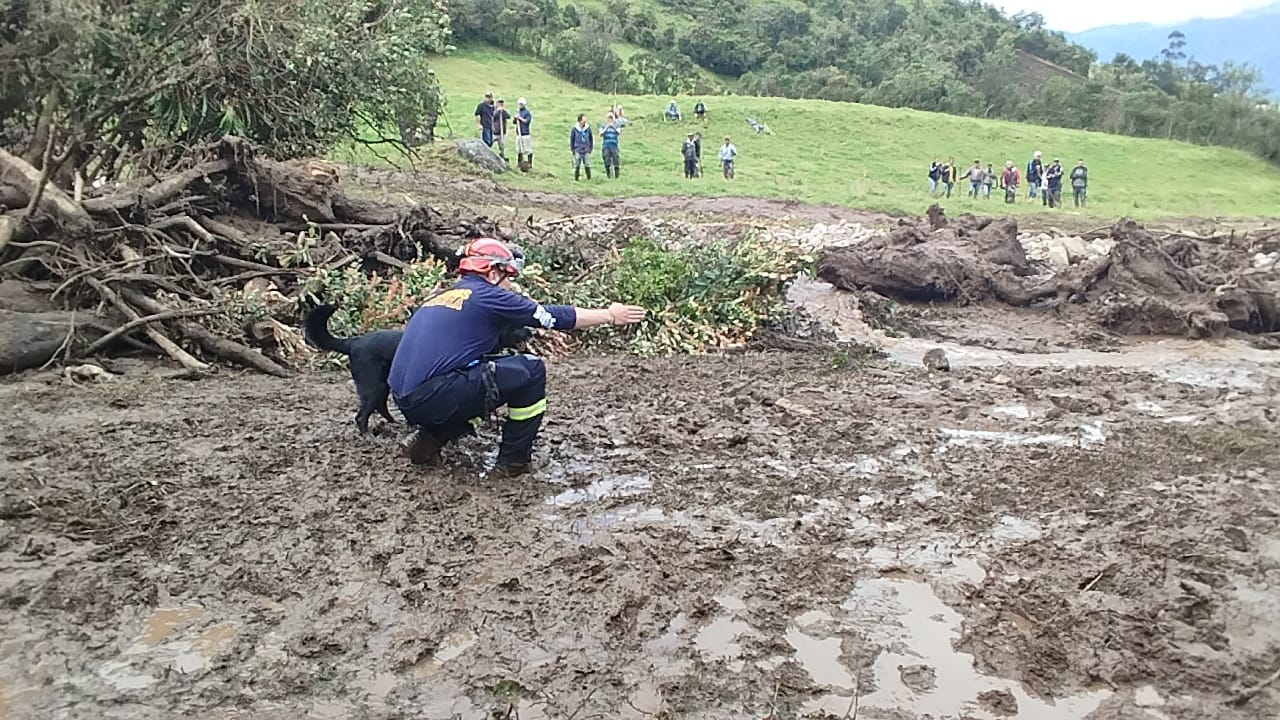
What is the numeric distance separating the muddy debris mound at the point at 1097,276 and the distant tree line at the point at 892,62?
3276 centimetres

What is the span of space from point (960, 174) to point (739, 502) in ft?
99.2

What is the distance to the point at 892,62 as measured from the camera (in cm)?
7225

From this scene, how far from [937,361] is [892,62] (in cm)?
6653

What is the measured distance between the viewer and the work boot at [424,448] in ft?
21.2

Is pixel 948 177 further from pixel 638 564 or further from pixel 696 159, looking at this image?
pixel 638 564

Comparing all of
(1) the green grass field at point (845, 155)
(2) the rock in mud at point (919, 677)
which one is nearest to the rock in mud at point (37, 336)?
(2) the rock in mud at point (919, 677)

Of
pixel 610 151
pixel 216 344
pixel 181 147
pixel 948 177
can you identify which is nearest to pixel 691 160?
pixel 610 151

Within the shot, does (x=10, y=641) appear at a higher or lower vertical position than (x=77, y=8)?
lower

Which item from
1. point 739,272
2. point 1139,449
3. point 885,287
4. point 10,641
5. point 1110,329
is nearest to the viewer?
point 10,641

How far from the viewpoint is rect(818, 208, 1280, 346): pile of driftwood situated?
12391 millimetres

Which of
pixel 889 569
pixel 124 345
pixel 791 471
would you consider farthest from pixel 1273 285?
pixel 124 345

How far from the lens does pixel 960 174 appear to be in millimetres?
34062

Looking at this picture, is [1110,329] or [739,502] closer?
[739,502]

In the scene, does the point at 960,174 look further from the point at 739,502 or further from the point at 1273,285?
the point at 739,502
